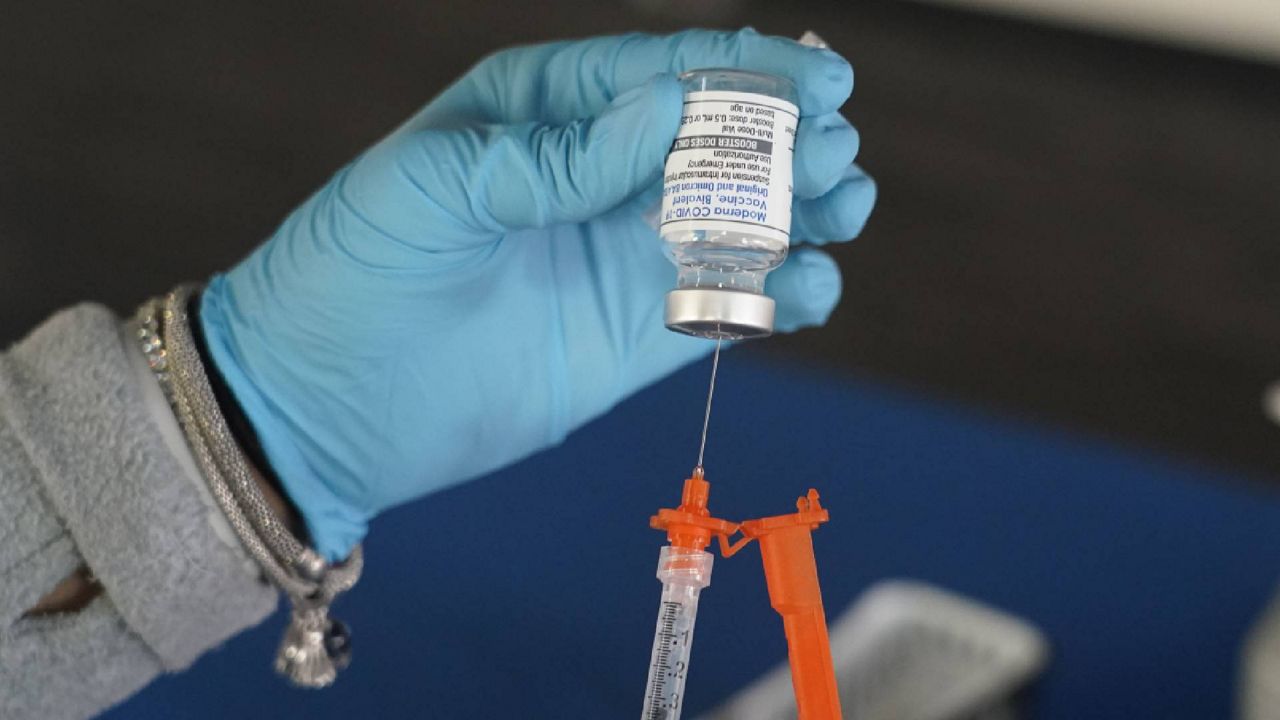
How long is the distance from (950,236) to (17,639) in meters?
2.07

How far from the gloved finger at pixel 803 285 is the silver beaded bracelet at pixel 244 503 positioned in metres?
0.49

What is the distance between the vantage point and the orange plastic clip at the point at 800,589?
0.91 metres

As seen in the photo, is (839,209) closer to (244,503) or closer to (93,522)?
(244,503)

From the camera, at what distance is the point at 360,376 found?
1.22 m

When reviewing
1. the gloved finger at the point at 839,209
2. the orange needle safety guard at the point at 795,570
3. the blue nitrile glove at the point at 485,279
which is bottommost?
the orange needle safety guard at the point at 795,570

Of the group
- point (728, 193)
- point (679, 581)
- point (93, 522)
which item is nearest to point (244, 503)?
point (93, 522)

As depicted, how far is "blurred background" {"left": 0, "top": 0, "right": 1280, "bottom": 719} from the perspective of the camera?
152cm

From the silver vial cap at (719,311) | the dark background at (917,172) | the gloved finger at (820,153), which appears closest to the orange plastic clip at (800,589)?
the silver vial cap at (719,311)

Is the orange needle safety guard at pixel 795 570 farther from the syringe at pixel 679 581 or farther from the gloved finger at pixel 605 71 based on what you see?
the gloved finger at pixel 605 71

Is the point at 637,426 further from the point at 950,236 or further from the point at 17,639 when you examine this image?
the point at 950,236

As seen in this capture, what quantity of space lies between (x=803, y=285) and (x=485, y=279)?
1.00 ft

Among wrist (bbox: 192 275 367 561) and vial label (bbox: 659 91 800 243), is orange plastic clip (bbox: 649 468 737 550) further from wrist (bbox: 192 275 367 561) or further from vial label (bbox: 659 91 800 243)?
wrist (bbox: 192 275 367 561)

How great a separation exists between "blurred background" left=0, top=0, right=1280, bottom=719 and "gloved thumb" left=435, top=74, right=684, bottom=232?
0.60 metres

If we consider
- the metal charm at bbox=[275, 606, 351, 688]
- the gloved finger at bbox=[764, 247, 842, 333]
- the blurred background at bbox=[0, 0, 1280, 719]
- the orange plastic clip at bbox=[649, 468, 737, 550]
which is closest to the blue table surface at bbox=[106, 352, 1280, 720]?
the blurred background at bbox=[0, 0, 1280, 719]
